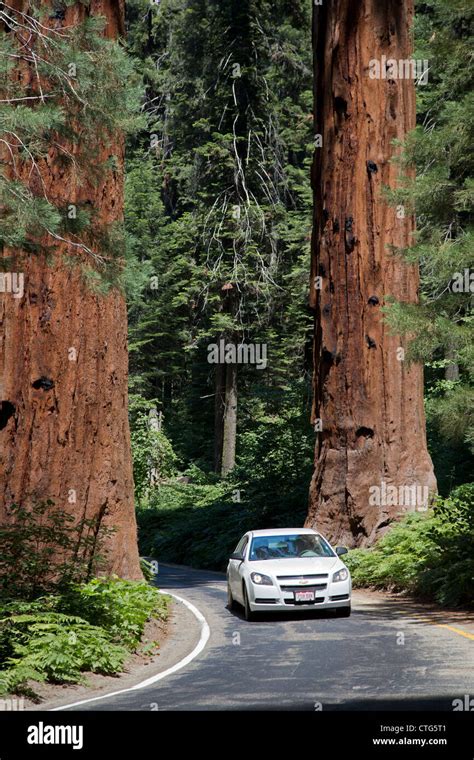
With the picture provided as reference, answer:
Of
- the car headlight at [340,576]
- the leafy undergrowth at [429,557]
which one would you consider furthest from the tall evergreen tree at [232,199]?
the car headlight at [340,576]

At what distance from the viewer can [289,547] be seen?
55.7 ft

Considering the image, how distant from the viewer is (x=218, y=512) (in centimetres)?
3591

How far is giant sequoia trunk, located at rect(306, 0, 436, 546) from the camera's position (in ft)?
73.8

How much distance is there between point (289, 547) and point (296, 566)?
116 centimetres

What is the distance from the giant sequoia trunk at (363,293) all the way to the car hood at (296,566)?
6.28m

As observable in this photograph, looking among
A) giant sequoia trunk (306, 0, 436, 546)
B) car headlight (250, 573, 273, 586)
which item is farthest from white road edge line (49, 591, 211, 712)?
giant sequoia trunk (306, 0, 436, 546)

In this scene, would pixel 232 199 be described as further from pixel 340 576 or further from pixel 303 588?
pixel 303 588

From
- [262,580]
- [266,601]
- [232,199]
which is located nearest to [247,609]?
[266,601]

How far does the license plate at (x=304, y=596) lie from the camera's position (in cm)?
1556

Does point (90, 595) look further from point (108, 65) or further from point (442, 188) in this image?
point (442, 188)

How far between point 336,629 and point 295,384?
20.9m

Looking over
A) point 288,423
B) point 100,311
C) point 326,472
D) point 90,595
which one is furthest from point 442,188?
point 288,423

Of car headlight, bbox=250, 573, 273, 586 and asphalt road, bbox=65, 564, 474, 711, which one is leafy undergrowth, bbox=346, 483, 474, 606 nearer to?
asphalt road, bbox=65, 564, 474, 711

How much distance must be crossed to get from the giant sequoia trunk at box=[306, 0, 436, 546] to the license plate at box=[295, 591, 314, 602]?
6758 mm
